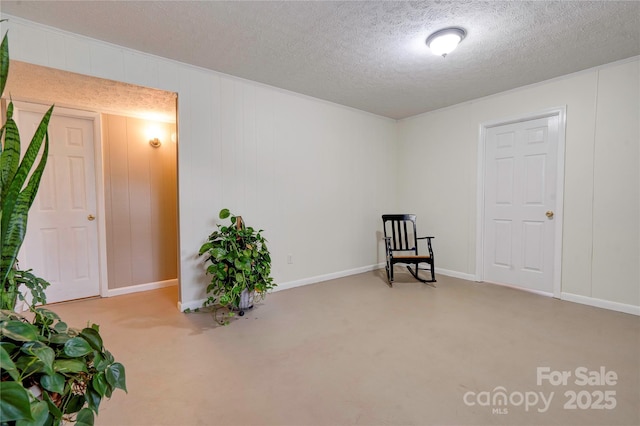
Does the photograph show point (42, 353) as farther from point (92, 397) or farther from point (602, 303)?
point (602, 303)

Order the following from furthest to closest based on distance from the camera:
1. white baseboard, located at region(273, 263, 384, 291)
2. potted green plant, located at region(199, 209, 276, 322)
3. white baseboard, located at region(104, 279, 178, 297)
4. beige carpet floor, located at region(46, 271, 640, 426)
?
white baseboard, located at region(273, 263, 384, 291) → white baseboard, located at region(104, 279, 178, 297) → potted green plant, located at region(199, 209, 276, 322) → beige carpet floor, located at region(46, 271, 640, 426)

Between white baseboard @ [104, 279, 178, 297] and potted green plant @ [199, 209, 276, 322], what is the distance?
111 cm

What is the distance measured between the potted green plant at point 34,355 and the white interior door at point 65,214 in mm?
2479

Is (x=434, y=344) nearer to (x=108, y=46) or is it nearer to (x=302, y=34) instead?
(x=302, y=34)

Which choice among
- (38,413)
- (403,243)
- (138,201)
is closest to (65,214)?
(138,201)

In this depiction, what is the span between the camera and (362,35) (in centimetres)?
231

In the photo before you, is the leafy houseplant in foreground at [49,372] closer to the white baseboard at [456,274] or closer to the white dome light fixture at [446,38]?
the white dome light fixture at [446,38]

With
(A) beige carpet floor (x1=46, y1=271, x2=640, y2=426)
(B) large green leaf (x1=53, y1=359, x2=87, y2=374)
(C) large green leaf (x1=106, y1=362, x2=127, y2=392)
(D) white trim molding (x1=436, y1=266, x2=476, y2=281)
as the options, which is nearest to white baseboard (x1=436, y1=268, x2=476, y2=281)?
(D) white trim molding (x1=436, y1=266, x2=476, y2=281)

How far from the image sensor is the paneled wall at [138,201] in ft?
11.2

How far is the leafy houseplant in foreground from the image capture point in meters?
0.63

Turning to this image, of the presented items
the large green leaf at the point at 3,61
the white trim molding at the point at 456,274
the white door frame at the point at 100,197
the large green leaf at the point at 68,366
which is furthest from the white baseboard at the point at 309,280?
the large green leaf at the point at 3,61

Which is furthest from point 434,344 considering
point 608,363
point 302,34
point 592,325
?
point 302,34

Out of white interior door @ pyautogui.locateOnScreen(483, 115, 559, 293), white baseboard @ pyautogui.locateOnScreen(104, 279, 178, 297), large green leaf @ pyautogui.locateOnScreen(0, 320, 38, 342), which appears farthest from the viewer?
white baseboard @ pyautogui.locateOnScreen(104, 279, 178, 297)

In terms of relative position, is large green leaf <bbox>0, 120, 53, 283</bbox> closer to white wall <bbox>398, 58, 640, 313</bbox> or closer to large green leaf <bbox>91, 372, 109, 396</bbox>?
large green leaf <bbox>91, 372, 109, 396</bbox>
